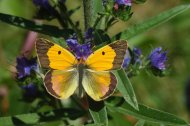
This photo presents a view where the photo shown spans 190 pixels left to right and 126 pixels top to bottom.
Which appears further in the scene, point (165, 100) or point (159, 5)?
point (159, 5)

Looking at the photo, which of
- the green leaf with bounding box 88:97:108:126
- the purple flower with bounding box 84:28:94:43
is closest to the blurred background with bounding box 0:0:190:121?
the purple flower with bounding box 84:28:94:43

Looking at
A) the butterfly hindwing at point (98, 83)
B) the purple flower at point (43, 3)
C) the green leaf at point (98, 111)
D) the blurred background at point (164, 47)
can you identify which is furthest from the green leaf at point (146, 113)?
the blurred background at point (164, 47)

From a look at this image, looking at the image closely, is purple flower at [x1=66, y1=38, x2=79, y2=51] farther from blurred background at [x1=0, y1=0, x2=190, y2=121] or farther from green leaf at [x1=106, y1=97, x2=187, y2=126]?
blurred background at [x1=0, y1=0, x2=190, y2=121]

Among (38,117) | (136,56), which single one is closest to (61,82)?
(38,117)

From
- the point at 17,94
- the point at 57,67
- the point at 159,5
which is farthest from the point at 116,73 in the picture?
the point at 159,5

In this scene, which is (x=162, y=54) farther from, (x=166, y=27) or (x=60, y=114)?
(x=166, y=27)

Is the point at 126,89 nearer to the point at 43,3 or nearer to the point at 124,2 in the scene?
the point at 124,2

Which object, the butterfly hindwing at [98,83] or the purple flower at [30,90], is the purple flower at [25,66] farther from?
the butterfly hindwing at [98,83]
